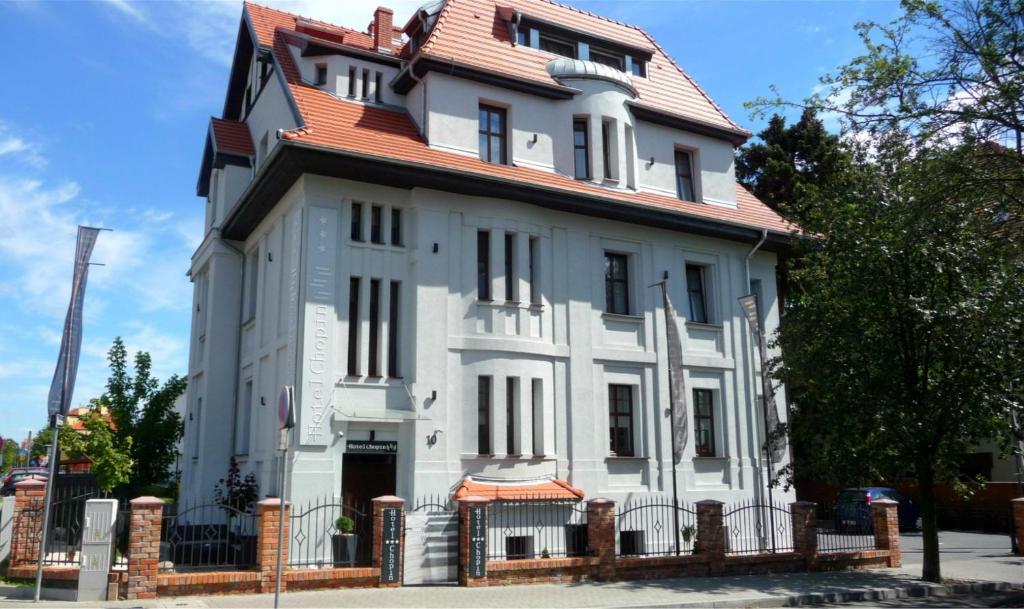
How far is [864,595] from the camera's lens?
15297mm

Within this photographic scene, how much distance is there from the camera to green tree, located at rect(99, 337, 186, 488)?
84.0 ft

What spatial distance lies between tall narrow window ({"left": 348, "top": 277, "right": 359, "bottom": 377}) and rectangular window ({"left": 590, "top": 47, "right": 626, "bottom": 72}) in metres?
11.0

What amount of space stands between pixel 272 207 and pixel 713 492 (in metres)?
13.8

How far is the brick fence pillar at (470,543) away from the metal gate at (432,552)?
34 centimetres

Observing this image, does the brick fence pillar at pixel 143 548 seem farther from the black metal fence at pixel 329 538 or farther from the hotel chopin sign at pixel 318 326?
the hotel chopin sign at pixel 318 326

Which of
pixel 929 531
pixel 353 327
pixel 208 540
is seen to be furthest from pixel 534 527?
pixel 929 531

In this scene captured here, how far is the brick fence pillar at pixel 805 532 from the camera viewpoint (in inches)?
696

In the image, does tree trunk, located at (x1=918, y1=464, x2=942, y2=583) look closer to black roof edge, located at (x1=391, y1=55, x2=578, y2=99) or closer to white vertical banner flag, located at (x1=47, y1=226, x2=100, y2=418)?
black roof edge, located at (x1=391, y1=55, x2=578, y2=99)

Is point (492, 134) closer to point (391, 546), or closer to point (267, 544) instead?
point (391, 546)

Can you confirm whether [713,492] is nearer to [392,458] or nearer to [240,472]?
[392,458]

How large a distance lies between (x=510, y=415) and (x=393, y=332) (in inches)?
135

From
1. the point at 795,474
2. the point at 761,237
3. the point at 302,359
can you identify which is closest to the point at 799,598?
the point at 795,474

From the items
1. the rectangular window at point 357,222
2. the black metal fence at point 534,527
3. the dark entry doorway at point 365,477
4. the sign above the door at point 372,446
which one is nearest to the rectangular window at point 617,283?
the black metal fence at point 534,527

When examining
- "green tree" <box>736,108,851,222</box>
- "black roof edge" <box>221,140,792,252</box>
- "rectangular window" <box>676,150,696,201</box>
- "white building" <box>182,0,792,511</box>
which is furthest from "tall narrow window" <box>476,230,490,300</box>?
"green tree" <box>736,108,851,222</box>
